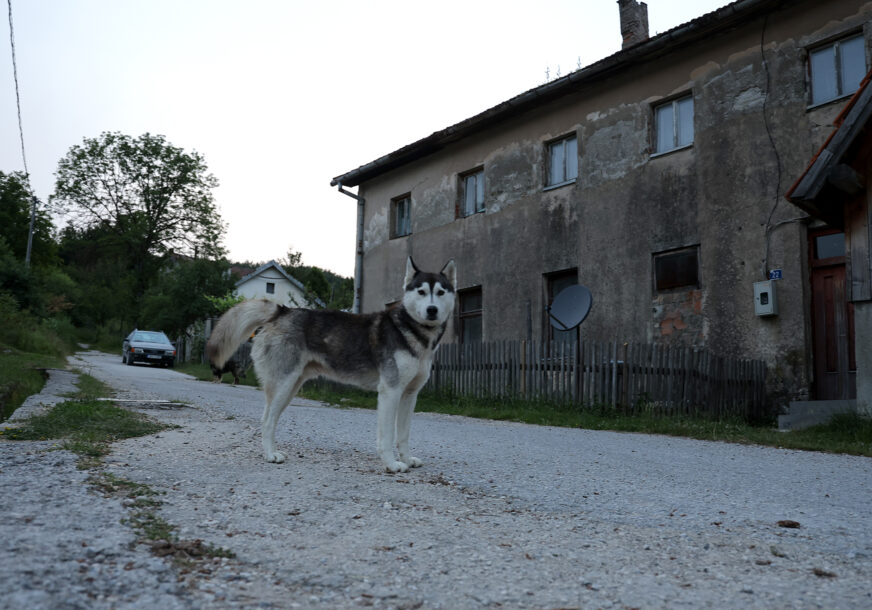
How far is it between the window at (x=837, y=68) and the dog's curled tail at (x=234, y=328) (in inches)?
417

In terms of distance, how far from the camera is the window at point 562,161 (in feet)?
50.8

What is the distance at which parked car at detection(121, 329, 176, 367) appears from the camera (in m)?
29.1

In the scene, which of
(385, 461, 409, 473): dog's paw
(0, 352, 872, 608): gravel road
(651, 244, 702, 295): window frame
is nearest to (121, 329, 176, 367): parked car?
(651, 244, 702, 295): window frame

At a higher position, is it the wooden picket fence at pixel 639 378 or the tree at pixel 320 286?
the tree at pixel 320 286

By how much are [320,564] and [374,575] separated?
23 cm

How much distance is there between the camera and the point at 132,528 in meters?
2.67

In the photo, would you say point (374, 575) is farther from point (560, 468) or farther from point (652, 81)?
point (652, 81)

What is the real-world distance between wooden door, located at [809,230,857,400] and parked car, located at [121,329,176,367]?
2660cm

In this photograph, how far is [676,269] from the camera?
511 inches

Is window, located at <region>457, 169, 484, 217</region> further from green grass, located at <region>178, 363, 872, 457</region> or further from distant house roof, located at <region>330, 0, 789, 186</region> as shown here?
green grass, located at <region>178, 363, 872, 457</region>

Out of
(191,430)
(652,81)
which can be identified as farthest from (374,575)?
(652,81)

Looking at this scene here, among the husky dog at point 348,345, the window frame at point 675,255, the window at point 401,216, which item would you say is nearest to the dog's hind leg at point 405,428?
the husky dog at point 348,345

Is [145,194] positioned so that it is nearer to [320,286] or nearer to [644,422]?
[320,286]

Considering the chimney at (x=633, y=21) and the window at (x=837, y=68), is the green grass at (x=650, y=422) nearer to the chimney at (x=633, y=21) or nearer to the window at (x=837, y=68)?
the window at (x=837, y=68)
